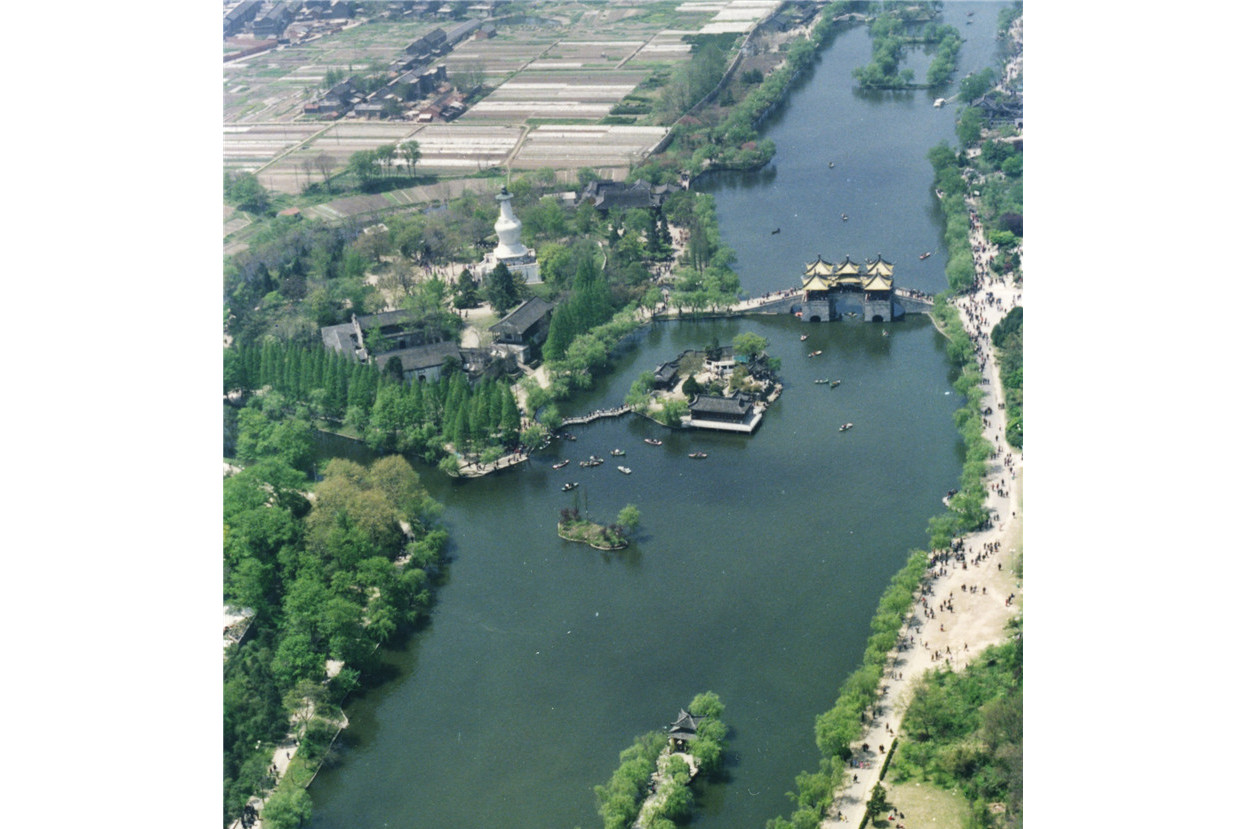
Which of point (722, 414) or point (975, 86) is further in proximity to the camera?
point (975, 86)

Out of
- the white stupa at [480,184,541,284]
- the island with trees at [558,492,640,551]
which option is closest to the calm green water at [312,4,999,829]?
the island with trees at [558,492,640,551]

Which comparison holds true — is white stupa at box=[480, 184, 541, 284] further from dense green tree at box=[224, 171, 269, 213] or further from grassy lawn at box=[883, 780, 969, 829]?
grassy lawn at box=[883, 780, 969, 829]

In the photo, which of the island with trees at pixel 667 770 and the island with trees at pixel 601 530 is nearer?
the island with trees at pixel 667 770

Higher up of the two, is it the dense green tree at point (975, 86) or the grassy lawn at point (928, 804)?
the dense green tree at point (975, 86)

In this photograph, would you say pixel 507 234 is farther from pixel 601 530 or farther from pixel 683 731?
pixel 683 731

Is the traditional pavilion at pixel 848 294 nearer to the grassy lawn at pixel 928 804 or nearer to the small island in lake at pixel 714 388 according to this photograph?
the small island in lake at pixel 714 388

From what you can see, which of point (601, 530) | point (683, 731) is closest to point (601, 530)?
point (601, 530)

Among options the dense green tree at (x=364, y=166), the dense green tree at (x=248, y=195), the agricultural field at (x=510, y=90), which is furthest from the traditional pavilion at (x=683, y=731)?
the dense green tree at (x=364, y=166)
